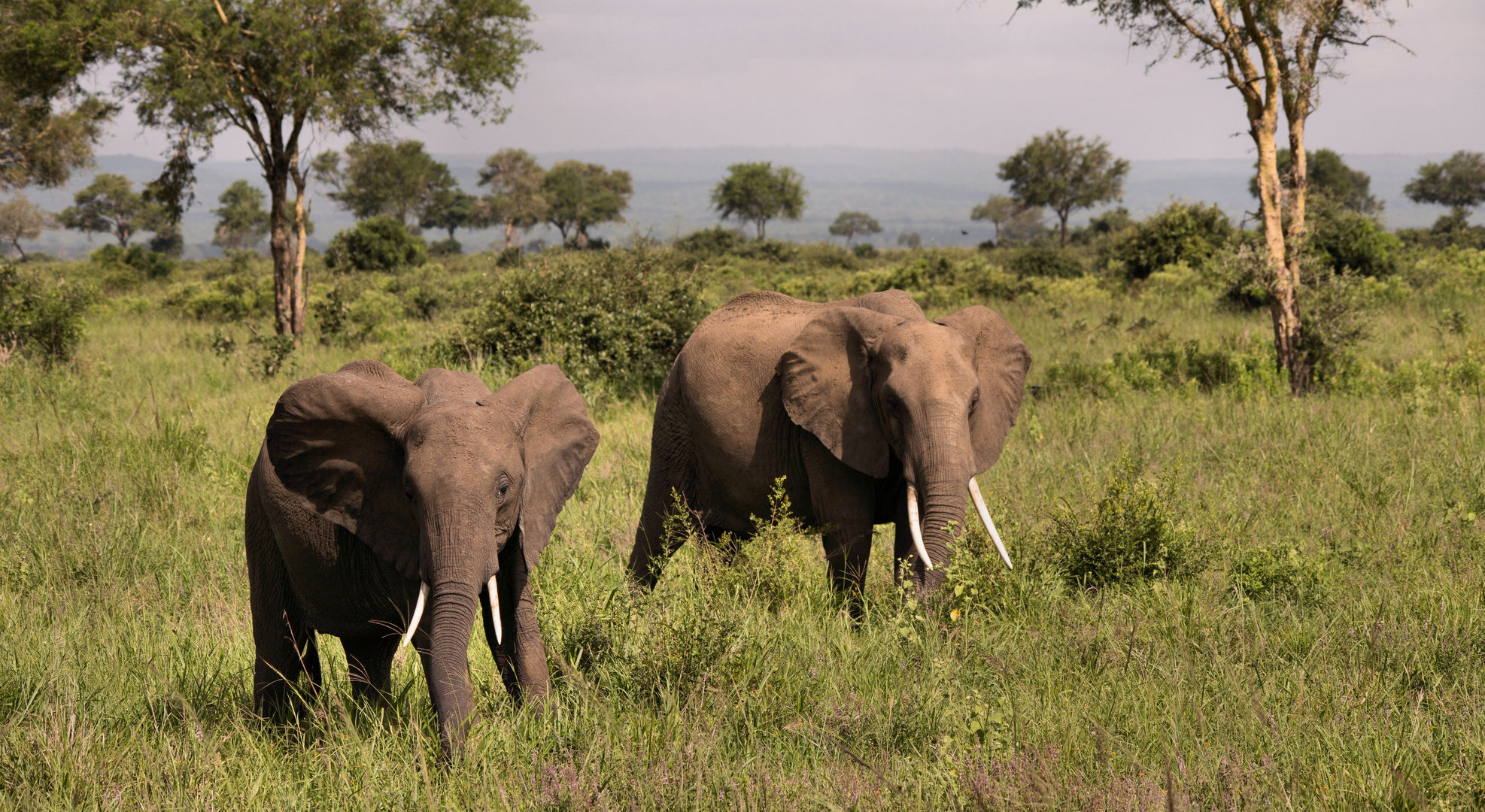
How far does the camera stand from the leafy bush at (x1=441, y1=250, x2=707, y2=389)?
11305 mm

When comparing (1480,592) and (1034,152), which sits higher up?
(1034,152)

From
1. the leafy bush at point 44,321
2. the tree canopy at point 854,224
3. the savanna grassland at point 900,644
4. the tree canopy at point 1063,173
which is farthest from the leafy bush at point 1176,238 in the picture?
the tree canopy at point 854,224

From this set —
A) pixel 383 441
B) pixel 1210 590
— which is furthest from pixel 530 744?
pixel 1210 590

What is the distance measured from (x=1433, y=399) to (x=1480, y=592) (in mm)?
4780

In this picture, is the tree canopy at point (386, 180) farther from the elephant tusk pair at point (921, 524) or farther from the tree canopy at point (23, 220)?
the elephant tusk pair at point (921, 524)

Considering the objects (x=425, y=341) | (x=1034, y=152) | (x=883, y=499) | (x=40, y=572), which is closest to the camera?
(x=883, y=499)

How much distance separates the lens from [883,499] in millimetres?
4980

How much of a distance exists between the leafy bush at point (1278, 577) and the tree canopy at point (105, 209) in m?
93.0

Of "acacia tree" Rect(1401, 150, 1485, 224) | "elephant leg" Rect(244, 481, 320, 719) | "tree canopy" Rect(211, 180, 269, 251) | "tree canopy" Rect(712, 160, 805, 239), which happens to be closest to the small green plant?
"elephant leg" Rect(244, 481, 320, 719)

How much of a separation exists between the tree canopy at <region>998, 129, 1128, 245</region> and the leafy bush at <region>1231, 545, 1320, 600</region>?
71.0m

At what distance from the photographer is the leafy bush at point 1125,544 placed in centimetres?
519

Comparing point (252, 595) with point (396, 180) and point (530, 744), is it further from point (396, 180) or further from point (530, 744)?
point (396, 180)

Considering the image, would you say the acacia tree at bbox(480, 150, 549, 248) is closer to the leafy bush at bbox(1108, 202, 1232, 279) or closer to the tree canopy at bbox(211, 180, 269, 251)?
the tree canopy at bbox(211, 180, 269, 251)

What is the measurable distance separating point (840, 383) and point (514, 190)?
83.8 meters
